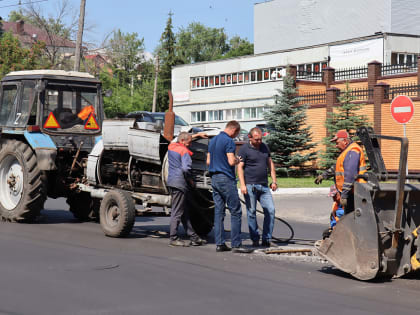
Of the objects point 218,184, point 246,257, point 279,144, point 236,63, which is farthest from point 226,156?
point 236,63

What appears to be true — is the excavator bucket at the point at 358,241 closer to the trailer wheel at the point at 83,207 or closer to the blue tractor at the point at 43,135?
the blue tractor at the point at 43,135

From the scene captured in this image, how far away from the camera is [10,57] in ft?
162

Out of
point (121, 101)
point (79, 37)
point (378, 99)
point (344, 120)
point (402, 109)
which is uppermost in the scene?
point (121, 101)

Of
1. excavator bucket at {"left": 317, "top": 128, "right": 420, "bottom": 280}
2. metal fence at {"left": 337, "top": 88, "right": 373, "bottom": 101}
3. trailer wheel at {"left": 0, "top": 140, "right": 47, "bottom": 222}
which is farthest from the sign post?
metal fence at {"left": 337, "top": 88, "right": 373, "bottom": 101}

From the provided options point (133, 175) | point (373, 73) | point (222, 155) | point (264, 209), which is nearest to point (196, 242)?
point (264, 209)

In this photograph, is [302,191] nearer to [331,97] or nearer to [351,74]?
[331,97]

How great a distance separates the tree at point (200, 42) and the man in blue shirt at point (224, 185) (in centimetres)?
9742

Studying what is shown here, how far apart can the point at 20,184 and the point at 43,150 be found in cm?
118

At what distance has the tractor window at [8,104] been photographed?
13688 millimetres

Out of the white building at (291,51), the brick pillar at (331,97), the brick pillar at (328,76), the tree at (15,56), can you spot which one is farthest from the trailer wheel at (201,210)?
the white building at (291,51)

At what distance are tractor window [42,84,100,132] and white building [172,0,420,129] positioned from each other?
3882 centimetres

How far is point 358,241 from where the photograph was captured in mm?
8102

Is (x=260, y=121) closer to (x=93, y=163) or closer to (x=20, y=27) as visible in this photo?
(x=93, y=163)

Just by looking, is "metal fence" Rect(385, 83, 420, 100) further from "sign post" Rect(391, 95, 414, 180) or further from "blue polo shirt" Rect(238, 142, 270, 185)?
"blue polo shirt" Rect(238, 142, 270, 185)
